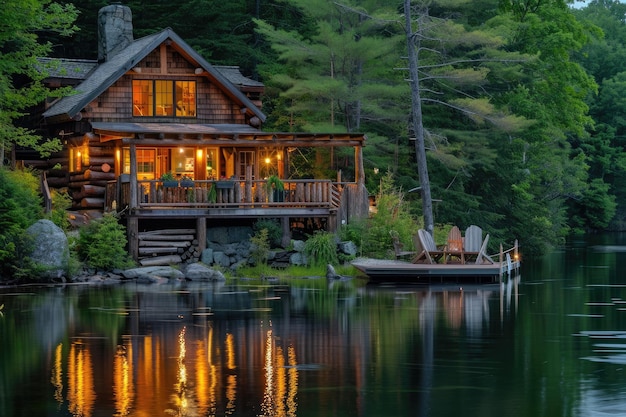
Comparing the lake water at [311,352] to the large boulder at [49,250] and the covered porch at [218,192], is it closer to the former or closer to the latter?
the large boulder at [49,250]

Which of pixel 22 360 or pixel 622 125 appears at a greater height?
pixel 622 125

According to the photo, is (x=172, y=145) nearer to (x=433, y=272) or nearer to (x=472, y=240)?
(x=472, y=240)

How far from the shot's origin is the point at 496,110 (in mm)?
52094

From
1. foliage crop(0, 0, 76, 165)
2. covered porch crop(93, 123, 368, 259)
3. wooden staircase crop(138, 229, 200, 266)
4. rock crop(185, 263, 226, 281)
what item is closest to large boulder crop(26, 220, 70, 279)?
foliage crop(0, 0, 76, 165)

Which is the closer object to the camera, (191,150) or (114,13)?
(191,150)

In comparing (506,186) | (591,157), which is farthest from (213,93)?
(591,157)

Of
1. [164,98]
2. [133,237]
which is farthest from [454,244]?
[164,98]

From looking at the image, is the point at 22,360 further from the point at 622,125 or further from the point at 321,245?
the point at 622,125

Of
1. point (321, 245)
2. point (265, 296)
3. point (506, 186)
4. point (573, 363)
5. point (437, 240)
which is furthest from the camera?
point (506, 186)

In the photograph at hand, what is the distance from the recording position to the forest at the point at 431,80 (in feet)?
168

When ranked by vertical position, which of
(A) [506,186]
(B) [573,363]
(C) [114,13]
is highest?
(C) [114,13]

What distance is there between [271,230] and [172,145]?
5290 mm

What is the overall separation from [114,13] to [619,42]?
211 feet

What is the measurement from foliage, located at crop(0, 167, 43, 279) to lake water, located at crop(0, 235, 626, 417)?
2.48m
